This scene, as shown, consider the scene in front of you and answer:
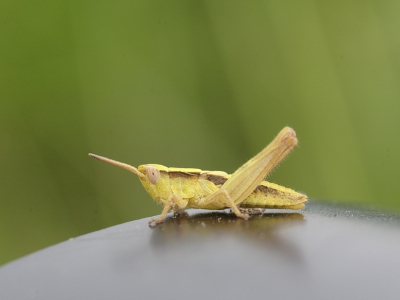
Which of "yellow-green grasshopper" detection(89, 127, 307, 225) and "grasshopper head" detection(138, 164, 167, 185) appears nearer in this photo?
"yellow-green grasshopper" detection(89, 127, 307, 225)

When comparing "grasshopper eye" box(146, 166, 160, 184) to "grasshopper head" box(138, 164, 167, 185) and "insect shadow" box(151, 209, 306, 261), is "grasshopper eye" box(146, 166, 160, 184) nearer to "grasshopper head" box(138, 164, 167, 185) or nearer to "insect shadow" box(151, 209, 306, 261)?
"grasshopper head" box(138, 164, 167, 185)

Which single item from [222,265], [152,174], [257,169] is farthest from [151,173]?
[222,265]

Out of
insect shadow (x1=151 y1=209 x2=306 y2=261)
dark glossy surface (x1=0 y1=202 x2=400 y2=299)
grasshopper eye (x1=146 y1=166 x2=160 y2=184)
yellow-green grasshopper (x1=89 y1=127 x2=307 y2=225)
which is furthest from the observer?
grasshopper eye (x1=146 y1=166 x2=160 y2=184)

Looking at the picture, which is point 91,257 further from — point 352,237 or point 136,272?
point 352,237

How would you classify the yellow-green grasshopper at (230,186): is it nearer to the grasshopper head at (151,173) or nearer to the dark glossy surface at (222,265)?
the grasshopper head at (151,173)

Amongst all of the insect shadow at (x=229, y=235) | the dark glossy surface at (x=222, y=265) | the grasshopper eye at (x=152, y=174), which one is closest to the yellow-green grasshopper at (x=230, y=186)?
the grasshopper eye at (x=152, y=174)

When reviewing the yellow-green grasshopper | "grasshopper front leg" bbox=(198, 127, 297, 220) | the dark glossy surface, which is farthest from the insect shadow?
"grasshopper front leg" bbox=(198, 127, 297, 220)

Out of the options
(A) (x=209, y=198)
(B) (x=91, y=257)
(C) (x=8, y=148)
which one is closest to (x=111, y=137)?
(C) (x=8, y=148)
